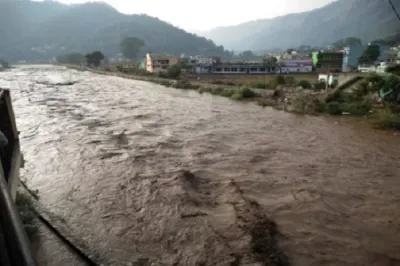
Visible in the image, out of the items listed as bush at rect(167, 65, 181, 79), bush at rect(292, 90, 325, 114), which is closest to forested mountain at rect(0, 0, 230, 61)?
bush at rect(167, 65, 181, 79)

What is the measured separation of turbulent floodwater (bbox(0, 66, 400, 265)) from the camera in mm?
4980

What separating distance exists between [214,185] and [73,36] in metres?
181

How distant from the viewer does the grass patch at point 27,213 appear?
471 cm

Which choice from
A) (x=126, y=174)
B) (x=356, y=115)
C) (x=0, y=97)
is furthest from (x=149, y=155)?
(x=356, y=115)

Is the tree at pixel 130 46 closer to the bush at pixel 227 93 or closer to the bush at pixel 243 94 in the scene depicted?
the bush at pixel 227 93

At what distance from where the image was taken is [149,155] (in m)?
9.62

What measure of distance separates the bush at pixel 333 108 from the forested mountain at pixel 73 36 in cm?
13085

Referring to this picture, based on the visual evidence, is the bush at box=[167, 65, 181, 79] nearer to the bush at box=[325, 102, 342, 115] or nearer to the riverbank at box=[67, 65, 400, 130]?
the riverbank at box=[67, 65, 400, 130]

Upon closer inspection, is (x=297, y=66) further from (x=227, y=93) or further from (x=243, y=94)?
(x=243, y=94)

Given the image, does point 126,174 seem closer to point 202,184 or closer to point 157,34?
point 202,184

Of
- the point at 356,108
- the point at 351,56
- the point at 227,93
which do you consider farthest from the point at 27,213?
the point at 351,56

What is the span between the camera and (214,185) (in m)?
7.39

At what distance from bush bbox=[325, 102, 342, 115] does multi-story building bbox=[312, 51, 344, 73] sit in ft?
147

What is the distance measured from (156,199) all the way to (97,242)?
1891mm
